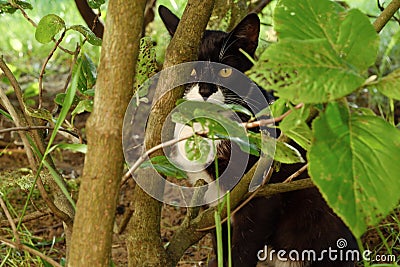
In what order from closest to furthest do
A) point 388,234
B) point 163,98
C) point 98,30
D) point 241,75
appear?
point 163,98
point 241,75
point 388,234
point 98,30

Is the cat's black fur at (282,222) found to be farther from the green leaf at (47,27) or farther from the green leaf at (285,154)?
the green leaf at (285,154)

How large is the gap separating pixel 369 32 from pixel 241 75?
1.15 m

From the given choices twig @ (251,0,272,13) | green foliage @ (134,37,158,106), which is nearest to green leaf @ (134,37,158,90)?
green foliage @ (134,37,158,106)

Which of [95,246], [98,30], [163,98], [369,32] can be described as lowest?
[95,246]

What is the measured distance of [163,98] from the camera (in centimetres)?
129

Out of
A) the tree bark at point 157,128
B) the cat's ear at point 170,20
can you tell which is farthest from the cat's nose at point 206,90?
the tree bark at point 157,128

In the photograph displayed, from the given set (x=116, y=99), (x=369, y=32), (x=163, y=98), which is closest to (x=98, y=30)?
(x=163, y=98)

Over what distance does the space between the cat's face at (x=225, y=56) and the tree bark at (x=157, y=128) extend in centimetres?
47

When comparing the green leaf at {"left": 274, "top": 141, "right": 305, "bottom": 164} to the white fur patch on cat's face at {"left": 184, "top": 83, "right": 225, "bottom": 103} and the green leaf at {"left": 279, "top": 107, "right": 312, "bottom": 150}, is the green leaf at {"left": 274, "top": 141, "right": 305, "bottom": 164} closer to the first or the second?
the green leaf at {"left": 279, "top": 107, "right": 312, "bottom": 150}

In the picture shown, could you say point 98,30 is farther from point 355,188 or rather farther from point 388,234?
point 355,188

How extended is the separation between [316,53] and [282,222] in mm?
1242

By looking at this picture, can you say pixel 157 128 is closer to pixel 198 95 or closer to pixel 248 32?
pixel 198 95

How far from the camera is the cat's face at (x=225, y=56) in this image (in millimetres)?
1796

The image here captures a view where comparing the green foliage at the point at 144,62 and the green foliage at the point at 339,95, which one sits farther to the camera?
the green foliage at the point at 144,62
